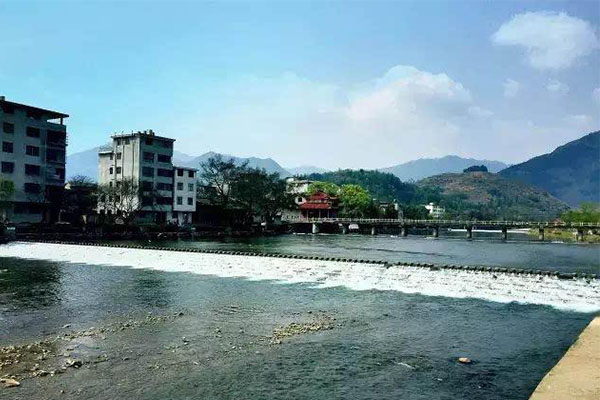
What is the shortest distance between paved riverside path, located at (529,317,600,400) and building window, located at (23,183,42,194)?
73567mm

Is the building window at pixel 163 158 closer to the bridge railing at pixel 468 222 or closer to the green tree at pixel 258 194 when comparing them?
the green tree at pixel 258 194

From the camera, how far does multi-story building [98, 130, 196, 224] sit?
85938mm

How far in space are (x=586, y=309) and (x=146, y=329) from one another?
20.2m

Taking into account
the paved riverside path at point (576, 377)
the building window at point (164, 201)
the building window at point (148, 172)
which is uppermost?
the building window at point (148, 172)

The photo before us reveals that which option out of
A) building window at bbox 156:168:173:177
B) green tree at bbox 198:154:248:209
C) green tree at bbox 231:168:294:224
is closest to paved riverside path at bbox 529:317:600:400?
building window at bbox 156:168:173:177

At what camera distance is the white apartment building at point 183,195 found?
92781mm

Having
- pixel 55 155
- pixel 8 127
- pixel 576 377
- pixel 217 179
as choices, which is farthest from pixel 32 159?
pixel 576 377

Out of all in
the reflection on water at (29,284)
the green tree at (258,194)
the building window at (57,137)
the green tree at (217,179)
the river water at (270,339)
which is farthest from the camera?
the green tree at (217,179)

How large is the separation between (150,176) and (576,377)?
83421mm

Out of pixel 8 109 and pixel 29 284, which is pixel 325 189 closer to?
pixel 8 109

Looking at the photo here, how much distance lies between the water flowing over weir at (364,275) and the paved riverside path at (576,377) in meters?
9.83

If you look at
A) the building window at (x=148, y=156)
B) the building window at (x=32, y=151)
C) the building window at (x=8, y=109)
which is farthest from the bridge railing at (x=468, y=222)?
the building window at (x=8, y=109)

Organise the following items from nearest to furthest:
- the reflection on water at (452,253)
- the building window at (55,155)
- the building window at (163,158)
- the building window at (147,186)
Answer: the reflection on water at (452,253) → the building window at (55,155) → the building window at (147,186) → the building window at (163,158)

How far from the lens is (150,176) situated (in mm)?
88500
